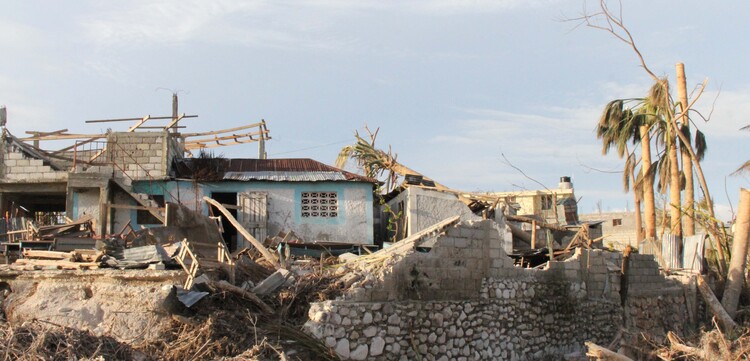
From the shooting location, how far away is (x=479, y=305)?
12734mm

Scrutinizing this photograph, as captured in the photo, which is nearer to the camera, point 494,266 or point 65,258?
point 65,258

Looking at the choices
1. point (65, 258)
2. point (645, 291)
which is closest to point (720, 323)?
point (645, 291)

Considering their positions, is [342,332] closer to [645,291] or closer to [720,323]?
[645,291]

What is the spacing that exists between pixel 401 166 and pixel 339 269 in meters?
13.2

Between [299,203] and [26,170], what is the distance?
7.75m

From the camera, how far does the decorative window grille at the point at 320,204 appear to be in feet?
71.0

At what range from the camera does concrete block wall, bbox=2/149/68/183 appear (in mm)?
20531

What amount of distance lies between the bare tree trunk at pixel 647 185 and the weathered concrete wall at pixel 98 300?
16128mm

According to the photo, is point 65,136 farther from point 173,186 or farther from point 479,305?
point 479,305

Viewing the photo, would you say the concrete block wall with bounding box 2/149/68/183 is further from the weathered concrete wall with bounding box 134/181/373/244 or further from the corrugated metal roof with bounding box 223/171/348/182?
the corrugated metal roof with bounding box 223/171/348/182

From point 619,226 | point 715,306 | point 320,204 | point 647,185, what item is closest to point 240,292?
point 320,204

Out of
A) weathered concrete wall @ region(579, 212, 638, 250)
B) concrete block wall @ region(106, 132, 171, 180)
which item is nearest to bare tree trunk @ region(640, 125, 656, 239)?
weathered concrete wall @ region(579, 212, 638, 250)

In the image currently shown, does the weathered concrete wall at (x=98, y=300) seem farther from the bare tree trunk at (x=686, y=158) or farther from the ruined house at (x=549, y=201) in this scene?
the ruined house at (x=549, y=201)

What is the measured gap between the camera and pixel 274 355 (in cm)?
941
